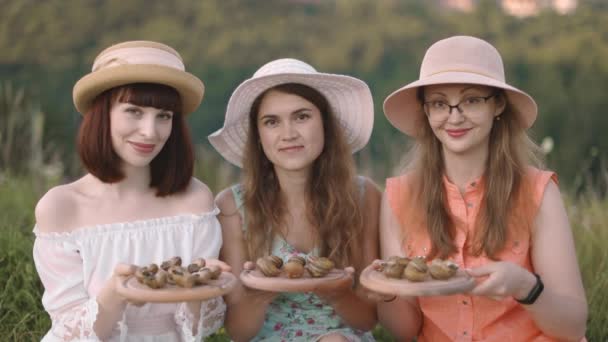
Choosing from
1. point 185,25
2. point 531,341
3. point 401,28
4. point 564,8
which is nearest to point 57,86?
point 185,25

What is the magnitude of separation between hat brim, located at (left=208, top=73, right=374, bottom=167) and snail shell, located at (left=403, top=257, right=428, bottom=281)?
1.13 metres

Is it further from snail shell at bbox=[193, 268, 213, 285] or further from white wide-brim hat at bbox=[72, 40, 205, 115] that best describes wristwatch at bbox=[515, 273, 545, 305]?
white wide-brim hat at bbox=[72, 40, 205, 115]

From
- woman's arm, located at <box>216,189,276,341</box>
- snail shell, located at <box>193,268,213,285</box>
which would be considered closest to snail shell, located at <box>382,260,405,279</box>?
snail shell, located at <box>193,268,213,285</box>

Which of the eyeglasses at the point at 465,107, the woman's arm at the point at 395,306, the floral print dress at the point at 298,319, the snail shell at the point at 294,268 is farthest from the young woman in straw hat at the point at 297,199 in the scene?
the eyeglasses at the point at 465,107

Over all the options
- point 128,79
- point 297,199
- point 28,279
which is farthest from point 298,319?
point 28,279

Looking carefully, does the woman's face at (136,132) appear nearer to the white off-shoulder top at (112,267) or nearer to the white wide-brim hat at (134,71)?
the white wide-brim hat at (134,71)

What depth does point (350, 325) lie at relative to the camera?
11.6 feet

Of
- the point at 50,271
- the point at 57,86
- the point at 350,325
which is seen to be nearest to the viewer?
the point at 50,271

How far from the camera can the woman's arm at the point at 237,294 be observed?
11.2 ft

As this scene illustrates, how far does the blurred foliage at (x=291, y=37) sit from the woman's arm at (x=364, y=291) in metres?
8.61

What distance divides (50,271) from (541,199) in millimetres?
2077

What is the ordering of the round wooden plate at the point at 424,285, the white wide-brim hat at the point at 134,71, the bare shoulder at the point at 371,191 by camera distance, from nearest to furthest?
the round wooden plate at the point at 424,285 → the white wide-brim hat at the point at 134,71 → the bare shoulder at the point at 371,191

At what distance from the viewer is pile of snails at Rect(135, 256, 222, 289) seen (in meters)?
2.66

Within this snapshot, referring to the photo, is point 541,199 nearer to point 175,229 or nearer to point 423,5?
point 175,229
